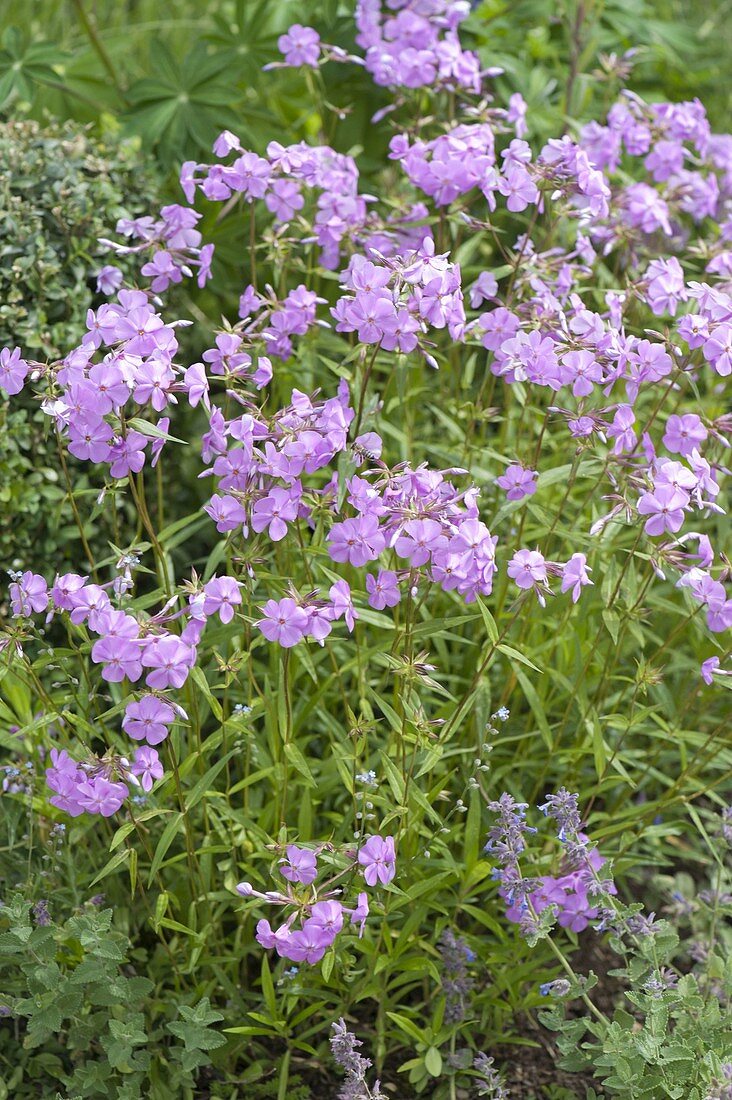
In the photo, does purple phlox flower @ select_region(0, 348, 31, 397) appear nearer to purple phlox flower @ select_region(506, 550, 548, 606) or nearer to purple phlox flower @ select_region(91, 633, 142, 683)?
purple phlox flower @ select_region(91, 633, 142, 683)

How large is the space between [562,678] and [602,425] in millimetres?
604

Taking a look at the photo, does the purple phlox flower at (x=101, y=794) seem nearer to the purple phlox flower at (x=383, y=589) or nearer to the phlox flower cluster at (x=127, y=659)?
the phlox flower cluster at (x=127, y=659)

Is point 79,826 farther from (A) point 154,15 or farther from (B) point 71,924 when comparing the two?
(A) point 154,15

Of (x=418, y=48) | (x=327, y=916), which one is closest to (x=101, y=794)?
(x=327, y=916)

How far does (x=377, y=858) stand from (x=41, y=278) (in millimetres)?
1654

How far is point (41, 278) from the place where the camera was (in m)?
2.82

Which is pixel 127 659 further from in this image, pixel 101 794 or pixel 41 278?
pixel 41 278

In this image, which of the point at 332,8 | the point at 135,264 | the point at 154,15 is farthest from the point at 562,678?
the point at 154,15

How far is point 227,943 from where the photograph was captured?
7.95ft

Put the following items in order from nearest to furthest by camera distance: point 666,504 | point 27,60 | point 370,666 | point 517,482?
point 666,504
point 517,482
point 370,666
point 27,60

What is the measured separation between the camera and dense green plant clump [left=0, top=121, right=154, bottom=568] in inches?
109

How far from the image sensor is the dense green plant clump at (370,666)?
6.25 ft

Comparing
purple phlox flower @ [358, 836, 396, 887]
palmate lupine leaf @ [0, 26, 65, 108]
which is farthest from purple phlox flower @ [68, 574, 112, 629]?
palmate lupine leaf @ [0, 26, 65, 108]

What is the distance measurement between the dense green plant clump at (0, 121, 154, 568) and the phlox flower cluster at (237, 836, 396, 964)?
1.20 metres
